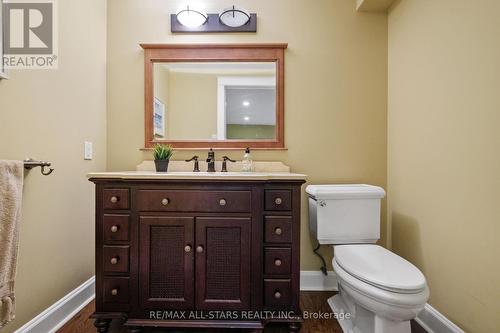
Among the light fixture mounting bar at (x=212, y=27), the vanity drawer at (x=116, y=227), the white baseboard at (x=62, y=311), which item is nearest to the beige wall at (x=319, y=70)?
the light fixture mounting bar at (x=212, y=27)

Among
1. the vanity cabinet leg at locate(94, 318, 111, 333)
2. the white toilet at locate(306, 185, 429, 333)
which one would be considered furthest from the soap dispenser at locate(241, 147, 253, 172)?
the vanity cabinet leg at locate(94, 318, 111, 333)

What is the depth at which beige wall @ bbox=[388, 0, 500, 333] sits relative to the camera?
109 cm

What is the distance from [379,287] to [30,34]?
Result: 6.82 ft

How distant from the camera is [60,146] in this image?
1.44 metres

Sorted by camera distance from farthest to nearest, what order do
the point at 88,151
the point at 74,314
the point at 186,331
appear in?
the point at 88,151 → the point at 74,314 → the point at 186,331

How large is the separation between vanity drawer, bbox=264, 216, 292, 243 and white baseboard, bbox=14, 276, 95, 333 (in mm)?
1233

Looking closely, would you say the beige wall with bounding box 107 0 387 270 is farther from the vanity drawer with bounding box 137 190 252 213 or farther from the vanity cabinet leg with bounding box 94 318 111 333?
the vanity cabinet leg with bounding box 94 318 111 333

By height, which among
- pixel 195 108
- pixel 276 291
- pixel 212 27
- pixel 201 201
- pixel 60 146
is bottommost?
pixel 276 291

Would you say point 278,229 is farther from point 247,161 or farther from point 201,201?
point 247,161

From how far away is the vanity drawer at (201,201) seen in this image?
1334 millimetres

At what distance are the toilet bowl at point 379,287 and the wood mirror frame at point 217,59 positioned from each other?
92 centimetres

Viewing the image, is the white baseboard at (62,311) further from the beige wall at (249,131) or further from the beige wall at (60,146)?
the beige wall at (249,131)

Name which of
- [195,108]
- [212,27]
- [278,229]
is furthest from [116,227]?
[212,27]

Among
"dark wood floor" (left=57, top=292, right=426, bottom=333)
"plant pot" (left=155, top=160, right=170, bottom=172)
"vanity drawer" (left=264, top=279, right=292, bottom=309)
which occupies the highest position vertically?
"plant pot" (left=155, top=160, right=170, bottom=172)
